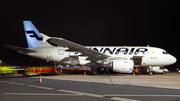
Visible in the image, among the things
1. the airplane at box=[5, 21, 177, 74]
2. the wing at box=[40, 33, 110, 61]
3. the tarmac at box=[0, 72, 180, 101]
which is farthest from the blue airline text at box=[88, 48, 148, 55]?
the tarmac at box=[0, 72, 180, 101]

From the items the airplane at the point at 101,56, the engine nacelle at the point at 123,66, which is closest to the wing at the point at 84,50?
the airplane at the point at 101,56

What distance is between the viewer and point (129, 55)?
16.6 metres

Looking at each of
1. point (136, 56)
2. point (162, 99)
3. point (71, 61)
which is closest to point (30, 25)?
point (71, 61)

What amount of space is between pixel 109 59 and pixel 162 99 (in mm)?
10768

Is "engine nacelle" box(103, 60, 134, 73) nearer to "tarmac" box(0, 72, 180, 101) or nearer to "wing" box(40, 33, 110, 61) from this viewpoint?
"wing" box(40, 33, 110, 61)

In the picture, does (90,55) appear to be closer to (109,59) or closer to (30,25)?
(109,59)

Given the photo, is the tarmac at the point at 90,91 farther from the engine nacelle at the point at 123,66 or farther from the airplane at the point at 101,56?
the airplane at the point at 101,56

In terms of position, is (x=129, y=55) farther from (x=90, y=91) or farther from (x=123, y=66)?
(x=90, y=91)

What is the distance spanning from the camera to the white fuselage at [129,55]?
1647 centimetres

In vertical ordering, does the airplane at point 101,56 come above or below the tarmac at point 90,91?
above

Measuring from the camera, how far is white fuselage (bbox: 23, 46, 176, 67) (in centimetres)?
1647

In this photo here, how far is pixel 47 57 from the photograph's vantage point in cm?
1734

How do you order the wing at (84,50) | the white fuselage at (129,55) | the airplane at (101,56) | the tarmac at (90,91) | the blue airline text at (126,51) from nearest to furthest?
the tarmac at (90,91) → the wing at (84,50) → the airplane at (101,56) → the white fuselage at (129,55) → the blue airline text at (126,51)

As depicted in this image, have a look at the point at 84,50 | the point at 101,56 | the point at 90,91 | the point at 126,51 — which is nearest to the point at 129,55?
the point at 126,51
